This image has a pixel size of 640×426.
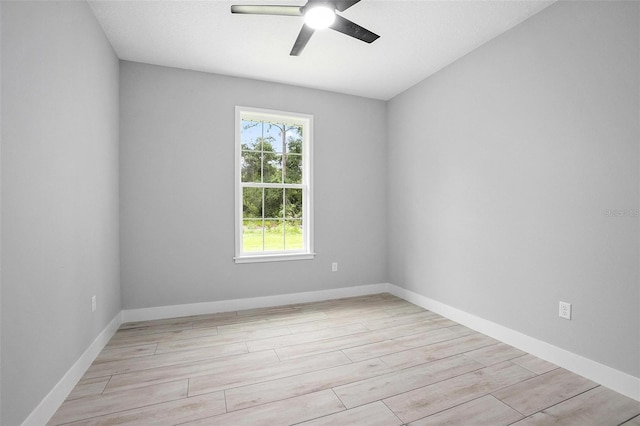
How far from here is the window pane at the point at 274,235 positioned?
12.1 feet

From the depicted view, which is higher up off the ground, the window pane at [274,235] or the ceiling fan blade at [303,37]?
the ceiling fan blade at [303,37]

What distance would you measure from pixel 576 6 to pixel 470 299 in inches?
98.4

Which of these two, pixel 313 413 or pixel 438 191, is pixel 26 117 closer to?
pixel 313 413

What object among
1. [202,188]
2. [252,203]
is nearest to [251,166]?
[252,203]

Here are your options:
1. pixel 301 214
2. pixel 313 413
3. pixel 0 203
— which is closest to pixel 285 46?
pixel 301 214

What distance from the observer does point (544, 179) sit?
7.66ft

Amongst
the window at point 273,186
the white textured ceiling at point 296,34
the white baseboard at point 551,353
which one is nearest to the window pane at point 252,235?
the window at point 273,186

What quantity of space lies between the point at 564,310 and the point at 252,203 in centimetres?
309

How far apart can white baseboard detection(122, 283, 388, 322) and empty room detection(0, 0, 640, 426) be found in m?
0.03

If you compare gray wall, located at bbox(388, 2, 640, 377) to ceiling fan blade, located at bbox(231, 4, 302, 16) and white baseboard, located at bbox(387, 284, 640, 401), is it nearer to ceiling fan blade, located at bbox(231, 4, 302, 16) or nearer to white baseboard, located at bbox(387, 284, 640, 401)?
white baseboard, located at bbox(387, 284, 640, 401)

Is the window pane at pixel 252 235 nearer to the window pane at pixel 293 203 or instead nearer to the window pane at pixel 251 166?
the window pane at pixel 293 203

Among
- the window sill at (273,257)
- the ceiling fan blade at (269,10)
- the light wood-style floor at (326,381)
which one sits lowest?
the light wood-style floor at (326,381)

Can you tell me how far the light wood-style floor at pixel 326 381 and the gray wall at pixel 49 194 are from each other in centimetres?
41

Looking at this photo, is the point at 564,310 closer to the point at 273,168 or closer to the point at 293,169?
the point at 293,169
